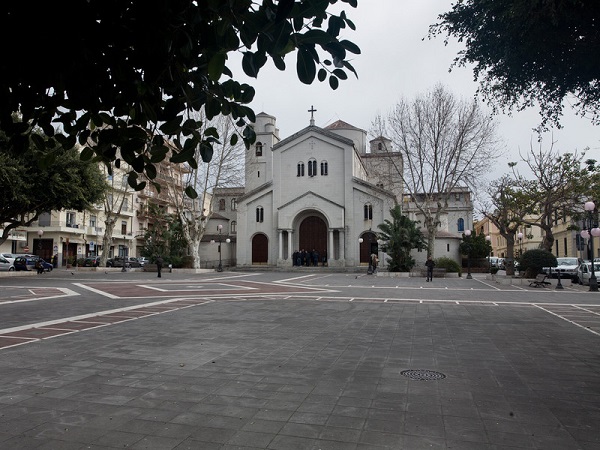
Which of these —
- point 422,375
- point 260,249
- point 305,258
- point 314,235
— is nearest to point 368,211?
point 314,235

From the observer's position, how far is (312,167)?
4797 centimetres

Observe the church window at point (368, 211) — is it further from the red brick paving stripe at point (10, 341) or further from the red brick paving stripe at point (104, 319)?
the red brick paving stripe at point (10, 341)

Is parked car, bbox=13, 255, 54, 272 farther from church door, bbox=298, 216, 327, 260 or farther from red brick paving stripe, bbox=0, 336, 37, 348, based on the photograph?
red brick paving stripe, bbox=0, 336, 37, 348

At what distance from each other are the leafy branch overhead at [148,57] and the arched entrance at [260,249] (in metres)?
44.4

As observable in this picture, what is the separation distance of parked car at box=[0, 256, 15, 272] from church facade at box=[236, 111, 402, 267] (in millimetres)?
20217

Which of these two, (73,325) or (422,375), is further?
(73,325)

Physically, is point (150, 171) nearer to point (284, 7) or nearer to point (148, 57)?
point (148, 57)

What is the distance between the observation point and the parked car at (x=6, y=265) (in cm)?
3747

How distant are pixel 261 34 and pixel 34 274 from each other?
37.5 m

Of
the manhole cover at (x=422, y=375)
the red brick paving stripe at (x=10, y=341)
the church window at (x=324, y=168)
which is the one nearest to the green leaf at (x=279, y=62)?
the manhole cover at (x=422, y=375)

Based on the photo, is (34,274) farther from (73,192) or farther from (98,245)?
(98,245)

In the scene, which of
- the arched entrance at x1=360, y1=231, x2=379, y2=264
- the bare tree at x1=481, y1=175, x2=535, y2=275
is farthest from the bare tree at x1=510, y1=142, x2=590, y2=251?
the arched entrance at x1=360, y1=231, x2=379, y2=264

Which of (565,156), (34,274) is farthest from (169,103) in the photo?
(34,274)

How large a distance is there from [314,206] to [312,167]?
16.7 feet
